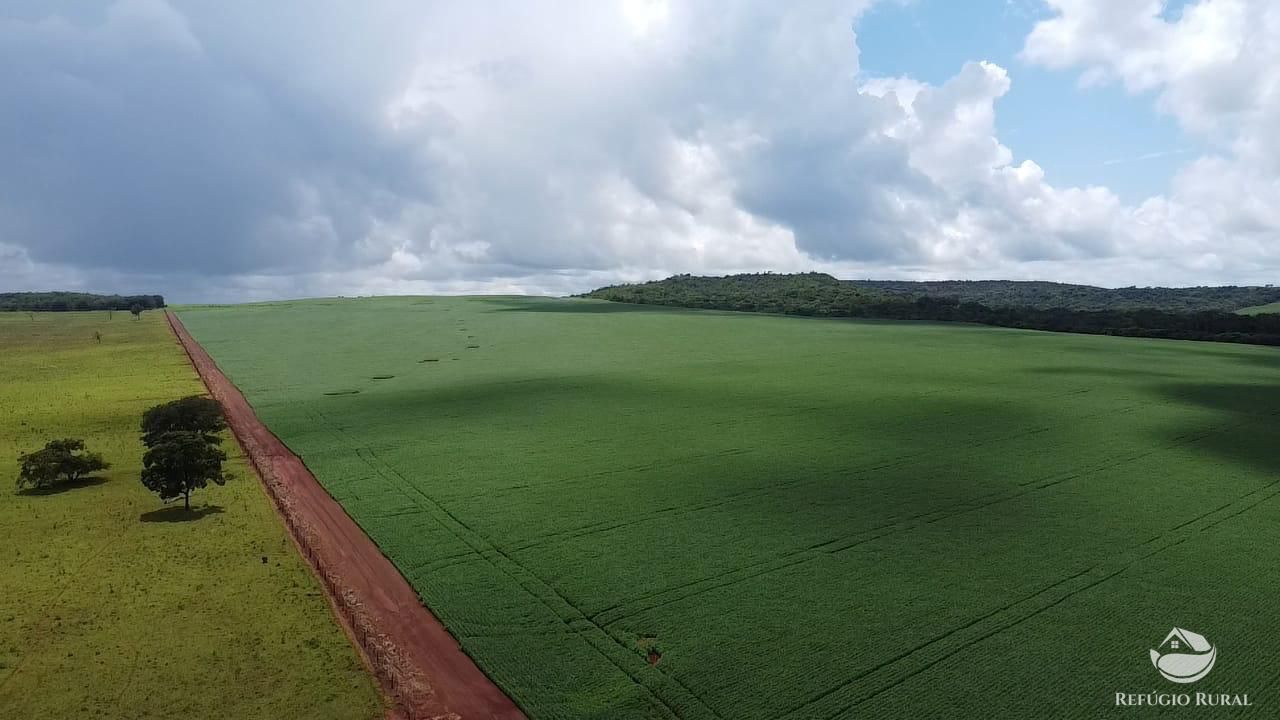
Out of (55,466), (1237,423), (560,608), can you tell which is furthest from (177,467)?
(1237,423)

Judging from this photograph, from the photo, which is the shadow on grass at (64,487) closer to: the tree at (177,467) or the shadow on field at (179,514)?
the tree at (177,467)

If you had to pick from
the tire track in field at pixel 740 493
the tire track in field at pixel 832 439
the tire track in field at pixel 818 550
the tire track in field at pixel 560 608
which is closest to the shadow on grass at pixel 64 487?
the tire track in field at pixel 560 608

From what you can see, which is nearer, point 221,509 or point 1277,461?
point 221,509

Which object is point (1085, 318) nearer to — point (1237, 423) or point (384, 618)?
point (1237, 423)

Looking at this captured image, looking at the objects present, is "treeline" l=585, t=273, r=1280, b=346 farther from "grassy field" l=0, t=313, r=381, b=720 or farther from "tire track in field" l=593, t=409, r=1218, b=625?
"grassy field" l=0, t=313, r=381, b=720

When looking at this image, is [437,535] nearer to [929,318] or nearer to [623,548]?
[623,548]

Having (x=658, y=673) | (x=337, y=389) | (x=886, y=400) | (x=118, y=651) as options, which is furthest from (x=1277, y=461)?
(x=337, y=389)
